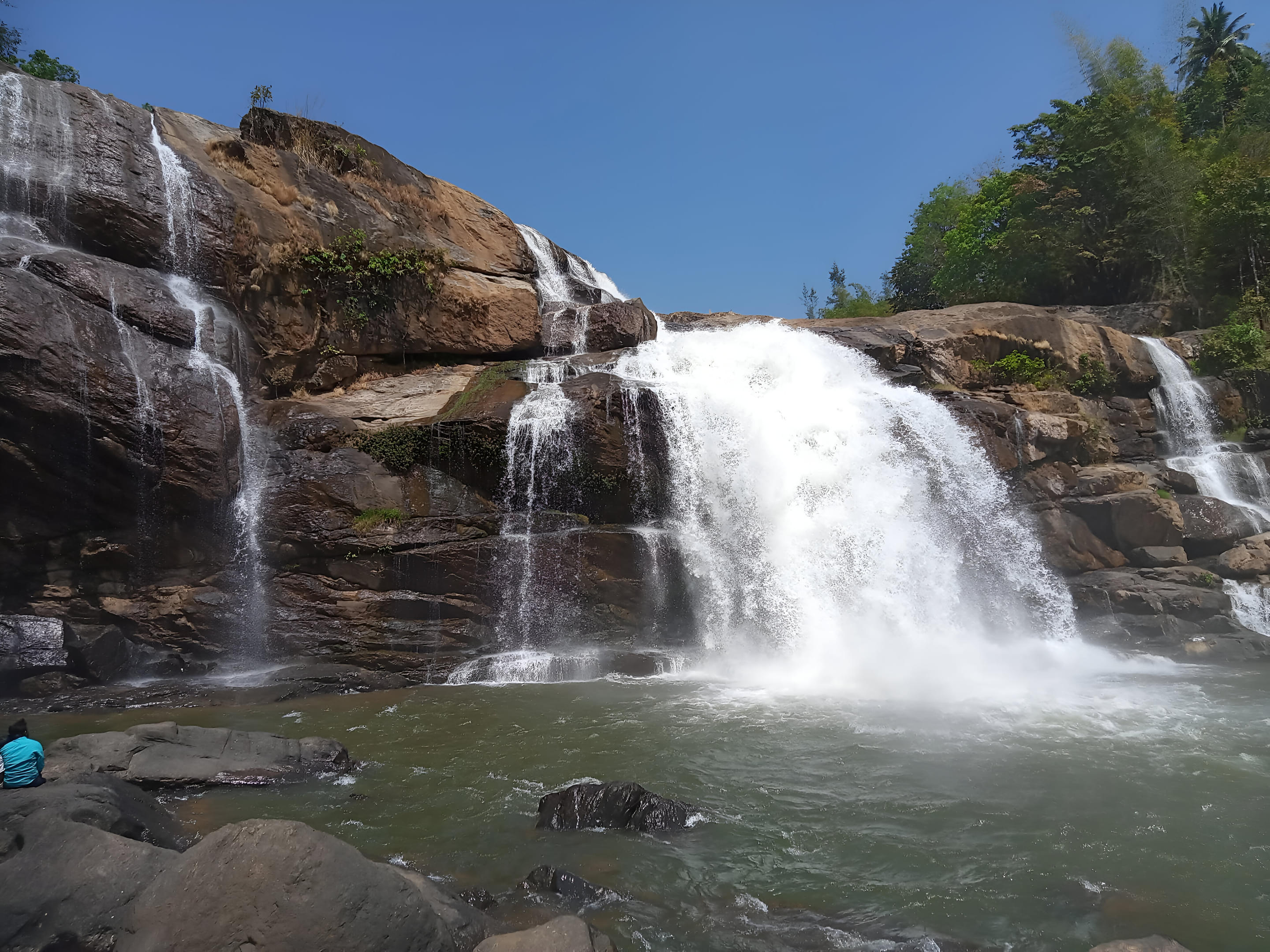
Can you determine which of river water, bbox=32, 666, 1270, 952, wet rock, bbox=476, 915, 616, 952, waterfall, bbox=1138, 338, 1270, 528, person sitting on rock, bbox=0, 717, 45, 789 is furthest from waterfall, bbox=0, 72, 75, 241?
waterfall, bbox=1138, 338, 1270, 528

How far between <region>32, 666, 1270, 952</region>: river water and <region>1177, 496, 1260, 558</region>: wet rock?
5.70 m

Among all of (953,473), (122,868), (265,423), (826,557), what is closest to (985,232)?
(953,473)

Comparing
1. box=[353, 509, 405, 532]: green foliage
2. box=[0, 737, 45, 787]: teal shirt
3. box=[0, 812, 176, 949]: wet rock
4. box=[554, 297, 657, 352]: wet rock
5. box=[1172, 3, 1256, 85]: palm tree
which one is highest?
box=[1172, 3, 1256, 85]: palm tree

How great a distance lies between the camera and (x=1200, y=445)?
2030 centimetres

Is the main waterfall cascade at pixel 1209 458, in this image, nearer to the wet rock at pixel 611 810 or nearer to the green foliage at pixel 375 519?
the wet rock at pixel 611 810

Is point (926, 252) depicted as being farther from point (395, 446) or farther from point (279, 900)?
point (279, 900)

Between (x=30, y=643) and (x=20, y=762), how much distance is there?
6.58 meters

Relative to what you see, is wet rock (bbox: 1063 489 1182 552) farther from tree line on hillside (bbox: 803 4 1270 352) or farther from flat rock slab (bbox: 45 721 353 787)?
flat rock slab (bbox: 45 721 353 787)

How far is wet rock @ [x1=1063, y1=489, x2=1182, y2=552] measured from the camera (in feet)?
53.4

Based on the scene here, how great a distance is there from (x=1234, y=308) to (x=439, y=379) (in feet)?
76.6

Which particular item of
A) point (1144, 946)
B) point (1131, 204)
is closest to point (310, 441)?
point (1144, 946)

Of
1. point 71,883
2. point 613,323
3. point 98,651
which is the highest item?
point 613,323

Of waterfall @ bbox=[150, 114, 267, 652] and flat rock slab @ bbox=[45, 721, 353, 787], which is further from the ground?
waterfall @ bbox=[150, 114, 267, 652]

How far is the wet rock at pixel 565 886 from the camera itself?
564 centimetres
